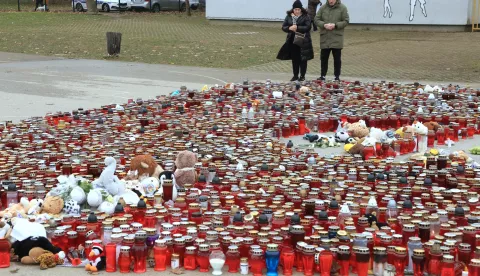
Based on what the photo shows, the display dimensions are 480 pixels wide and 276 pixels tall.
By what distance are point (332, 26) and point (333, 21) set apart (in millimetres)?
281

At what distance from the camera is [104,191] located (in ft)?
21.5

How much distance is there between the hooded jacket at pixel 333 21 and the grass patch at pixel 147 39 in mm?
5007

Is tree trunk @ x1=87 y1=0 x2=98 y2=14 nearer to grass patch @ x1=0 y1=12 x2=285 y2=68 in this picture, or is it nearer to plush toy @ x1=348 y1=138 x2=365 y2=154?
grass patch @ x1=0 y1=12 x2=285 y2=68

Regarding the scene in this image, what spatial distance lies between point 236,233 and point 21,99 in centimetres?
898

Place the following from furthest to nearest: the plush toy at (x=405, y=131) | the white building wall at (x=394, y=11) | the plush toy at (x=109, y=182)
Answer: the white building wall at (x=394, y=11) → the plush toy at (x=405, y=131) → the plush toy at (x=109, y=182)

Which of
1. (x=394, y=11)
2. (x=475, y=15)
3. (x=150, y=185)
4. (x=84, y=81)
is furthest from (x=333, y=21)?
(x=475, y=15)

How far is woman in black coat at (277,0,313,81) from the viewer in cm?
1503

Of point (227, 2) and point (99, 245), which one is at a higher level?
point (227, 2)

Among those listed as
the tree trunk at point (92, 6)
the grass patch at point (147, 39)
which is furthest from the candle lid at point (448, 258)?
the tree trunk at point (92, 6)

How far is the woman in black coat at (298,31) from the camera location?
15.0 meters

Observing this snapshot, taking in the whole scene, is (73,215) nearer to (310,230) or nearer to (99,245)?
(99,245)

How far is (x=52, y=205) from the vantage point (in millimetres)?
6262

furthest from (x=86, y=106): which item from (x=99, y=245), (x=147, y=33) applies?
(x=147, y=33)

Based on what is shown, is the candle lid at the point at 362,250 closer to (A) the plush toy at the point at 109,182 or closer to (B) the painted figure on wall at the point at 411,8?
(A) the plush toy at the point at 109,182
